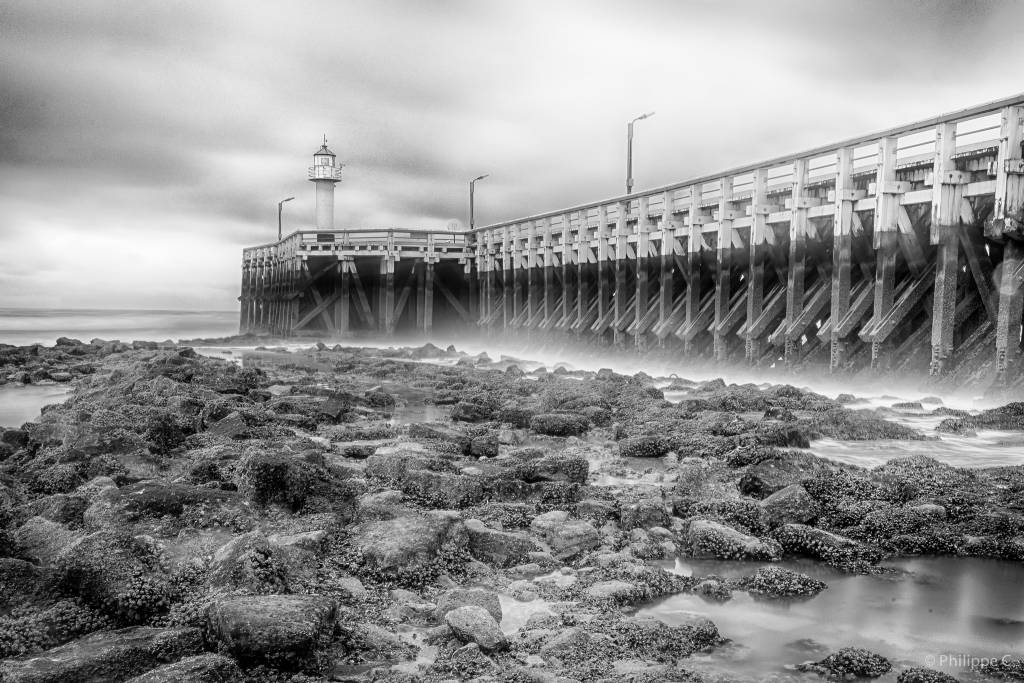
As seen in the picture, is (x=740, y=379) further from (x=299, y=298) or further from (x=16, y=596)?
(x=299, y=298)

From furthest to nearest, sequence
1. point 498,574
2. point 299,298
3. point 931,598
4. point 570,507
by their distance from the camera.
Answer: point 299,298, point 570,507, point 498,574, point 931,598

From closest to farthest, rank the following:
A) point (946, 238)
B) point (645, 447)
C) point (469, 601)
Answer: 1. point (469, 601)
2. point (645, 447)
3. point (946, 238)

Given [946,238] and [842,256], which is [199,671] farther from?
[842,256]

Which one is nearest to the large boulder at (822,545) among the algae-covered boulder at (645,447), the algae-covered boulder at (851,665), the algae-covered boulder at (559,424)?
the algae-covered boulder at (851,665)

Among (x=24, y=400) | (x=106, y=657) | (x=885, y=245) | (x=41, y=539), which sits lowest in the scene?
(x=24, y=400)

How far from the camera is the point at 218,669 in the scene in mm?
4008

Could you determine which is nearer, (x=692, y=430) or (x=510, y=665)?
(x=510, y=665)

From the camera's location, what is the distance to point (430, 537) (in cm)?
585

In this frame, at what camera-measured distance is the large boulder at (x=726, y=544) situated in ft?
20.3

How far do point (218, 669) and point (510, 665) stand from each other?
4.79ft

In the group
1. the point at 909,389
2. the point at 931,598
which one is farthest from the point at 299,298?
the point at 931,598

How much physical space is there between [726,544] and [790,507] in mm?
877

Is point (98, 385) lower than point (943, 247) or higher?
lower

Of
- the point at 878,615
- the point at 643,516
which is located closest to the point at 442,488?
the point at 643,516
